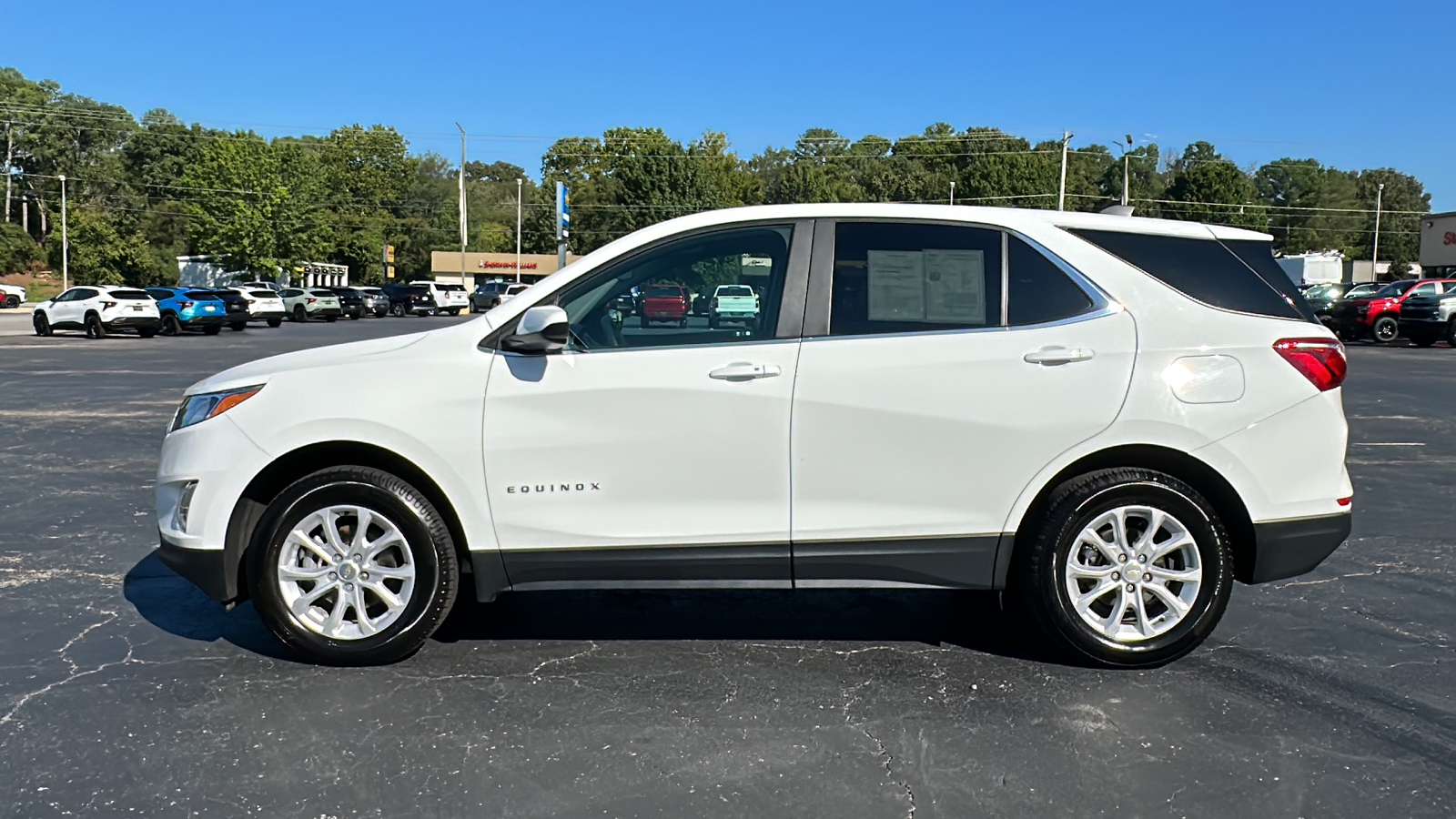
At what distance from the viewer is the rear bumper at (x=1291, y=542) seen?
13.8 feet

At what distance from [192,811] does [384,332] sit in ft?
109

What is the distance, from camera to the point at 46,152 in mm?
96500

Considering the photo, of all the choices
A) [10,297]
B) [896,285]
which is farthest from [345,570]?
[10,297]

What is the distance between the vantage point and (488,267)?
89875mm

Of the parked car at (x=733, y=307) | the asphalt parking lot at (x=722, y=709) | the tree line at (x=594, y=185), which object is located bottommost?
the asphalt parking lot at (x=722, y=709)

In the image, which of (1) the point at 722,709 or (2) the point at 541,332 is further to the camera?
(2) the point at 541,332

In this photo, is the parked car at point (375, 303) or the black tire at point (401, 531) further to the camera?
the parked car at point (375, 303)

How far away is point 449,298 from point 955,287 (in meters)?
58.6

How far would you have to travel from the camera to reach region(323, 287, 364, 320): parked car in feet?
162

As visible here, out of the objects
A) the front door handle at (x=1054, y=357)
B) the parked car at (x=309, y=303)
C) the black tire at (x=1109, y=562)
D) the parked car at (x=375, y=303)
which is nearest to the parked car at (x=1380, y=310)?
the black tire at (x=1109, y=562)

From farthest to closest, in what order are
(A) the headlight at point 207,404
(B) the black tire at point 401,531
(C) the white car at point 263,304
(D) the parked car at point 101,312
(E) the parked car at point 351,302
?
(E) the parked car at point 351,302
(C) the white car at point 263,304
(D) the parked car at point 101,312
(A) the headlight at point 207,404
(B) the black tire at point 401,531

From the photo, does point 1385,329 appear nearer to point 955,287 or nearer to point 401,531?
point 955,287

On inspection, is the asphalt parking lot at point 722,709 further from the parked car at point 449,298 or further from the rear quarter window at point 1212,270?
the parked car at point 449,298

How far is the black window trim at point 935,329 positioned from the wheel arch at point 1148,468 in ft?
1.79
